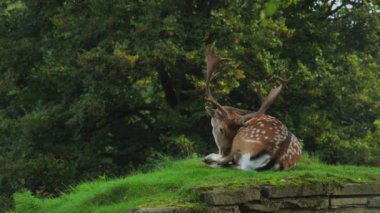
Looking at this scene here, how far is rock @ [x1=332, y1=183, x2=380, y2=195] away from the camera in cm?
739

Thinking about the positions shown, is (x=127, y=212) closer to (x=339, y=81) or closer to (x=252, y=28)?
(x=252, y=28)

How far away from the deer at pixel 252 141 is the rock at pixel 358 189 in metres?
1.09

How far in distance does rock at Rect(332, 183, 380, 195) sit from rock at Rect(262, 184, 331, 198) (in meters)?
0.14

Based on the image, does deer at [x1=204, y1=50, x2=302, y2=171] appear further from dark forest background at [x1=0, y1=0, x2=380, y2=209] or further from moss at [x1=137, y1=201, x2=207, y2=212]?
dark forest background at [x1=0, y1=0, x2=380, y2=209]

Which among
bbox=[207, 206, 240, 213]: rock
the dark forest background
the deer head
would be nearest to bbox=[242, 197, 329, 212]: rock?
bbox=[207, 206, 240, 213]: rock

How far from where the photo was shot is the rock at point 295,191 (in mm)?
7023

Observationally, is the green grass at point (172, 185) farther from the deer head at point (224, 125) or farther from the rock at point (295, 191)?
the deer head at point (224, 125)

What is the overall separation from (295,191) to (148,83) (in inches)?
286

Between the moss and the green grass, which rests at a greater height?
the moss

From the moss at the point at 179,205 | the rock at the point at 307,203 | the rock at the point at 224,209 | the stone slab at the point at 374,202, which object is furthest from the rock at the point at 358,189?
the moss at the point at 179,205

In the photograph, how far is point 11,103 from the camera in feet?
53.6

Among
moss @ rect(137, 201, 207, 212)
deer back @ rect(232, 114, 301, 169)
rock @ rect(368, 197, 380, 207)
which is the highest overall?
deer back @ rect(232, 114, 301, 169)

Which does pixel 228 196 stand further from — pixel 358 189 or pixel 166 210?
pixel 358 189

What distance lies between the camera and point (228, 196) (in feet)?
22.1
